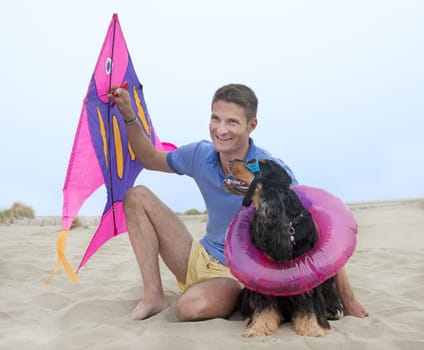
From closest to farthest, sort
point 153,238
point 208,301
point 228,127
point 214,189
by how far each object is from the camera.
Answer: point 208,301, point 228,127, point 214,189, point 153,238

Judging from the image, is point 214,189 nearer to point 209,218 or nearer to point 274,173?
point 209,218

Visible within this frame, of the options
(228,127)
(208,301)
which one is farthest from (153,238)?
(228,127)

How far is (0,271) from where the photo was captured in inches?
186

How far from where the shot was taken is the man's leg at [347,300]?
2898mm

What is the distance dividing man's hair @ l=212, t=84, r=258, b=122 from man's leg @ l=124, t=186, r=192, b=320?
80cm

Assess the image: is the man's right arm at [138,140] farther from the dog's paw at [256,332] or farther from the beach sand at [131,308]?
the dog's paw at [256,332]

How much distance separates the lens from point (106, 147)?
342 cm

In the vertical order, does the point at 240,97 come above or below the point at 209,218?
above

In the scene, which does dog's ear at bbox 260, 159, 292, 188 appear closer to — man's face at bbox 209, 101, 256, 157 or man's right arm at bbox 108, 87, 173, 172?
man's face at bbox 209, 101, 256, 157

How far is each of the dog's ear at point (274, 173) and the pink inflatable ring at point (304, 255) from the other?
0.70ft

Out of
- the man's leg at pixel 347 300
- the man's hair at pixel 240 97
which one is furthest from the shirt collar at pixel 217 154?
the man's leg at pixel 347 300

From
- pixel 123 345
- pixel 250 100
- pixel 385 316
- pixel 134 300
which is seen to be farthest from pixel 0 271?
pixel 385 316

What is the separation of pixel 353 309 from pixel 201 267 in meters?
0.92

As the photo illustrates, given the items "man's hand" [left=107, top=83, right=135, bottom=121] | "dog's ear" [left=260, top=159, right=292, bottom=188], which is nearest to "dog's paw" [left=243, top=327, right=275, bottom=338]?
"dog's ear" [left=260, top=159, right=292, bottom=188]
